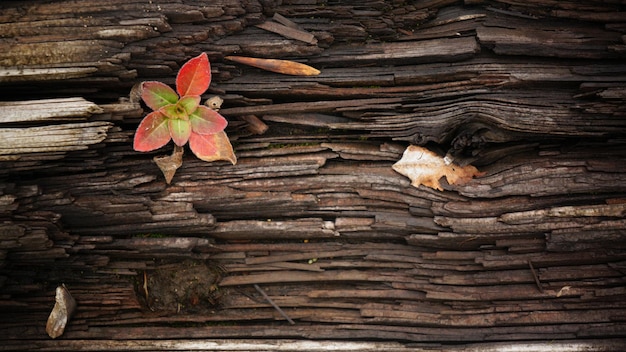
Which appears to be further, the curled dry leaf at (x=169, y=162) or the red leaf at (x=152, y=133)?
the curled dry leaf at (x=169, y=162)

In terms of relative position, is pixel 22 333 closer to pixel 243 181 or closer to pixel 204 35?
pixel 243 181

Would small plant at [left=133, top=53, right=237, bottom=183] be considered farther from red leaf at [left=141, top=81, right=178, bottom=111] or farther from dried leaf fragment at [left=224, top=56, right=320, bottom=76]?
dried leaf fragment at [left=224, top=56, right=320, bottom=76]

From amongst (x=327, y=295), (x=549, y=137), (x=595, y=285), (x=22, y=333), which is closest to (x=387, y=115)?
(x=549, y=137)

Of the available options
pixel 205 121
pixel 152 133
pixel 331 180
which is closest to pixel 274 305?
pixel 331 180

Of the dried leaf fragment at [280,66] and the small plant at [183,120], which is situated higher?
the dried leaf fragment at [280,66]

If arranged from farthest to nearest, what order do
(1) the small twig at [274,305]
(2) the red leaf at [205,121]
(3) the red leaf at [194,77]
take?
1. (1) the small twig at [274,305]
2. (2) the red leaf at [205,121]
3. (3) the red leaf at [194,77]

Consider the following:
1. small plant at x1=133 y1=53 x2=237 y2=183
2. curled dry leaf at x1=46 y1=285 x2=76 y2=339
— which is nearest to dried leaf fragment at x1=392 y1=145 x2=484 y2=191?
small plant at x1=133 y1=53 x2=237 y2=183

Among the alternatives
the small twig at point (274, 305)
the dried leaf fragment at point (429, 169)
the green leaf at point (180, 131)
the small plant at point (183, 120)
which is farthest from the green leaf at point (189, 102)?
the dried leaf fragment at point (429, 169)

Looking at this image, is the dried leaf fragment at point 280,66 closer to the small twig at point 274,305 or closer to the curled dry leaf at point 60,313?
the small twig at point 274,305
